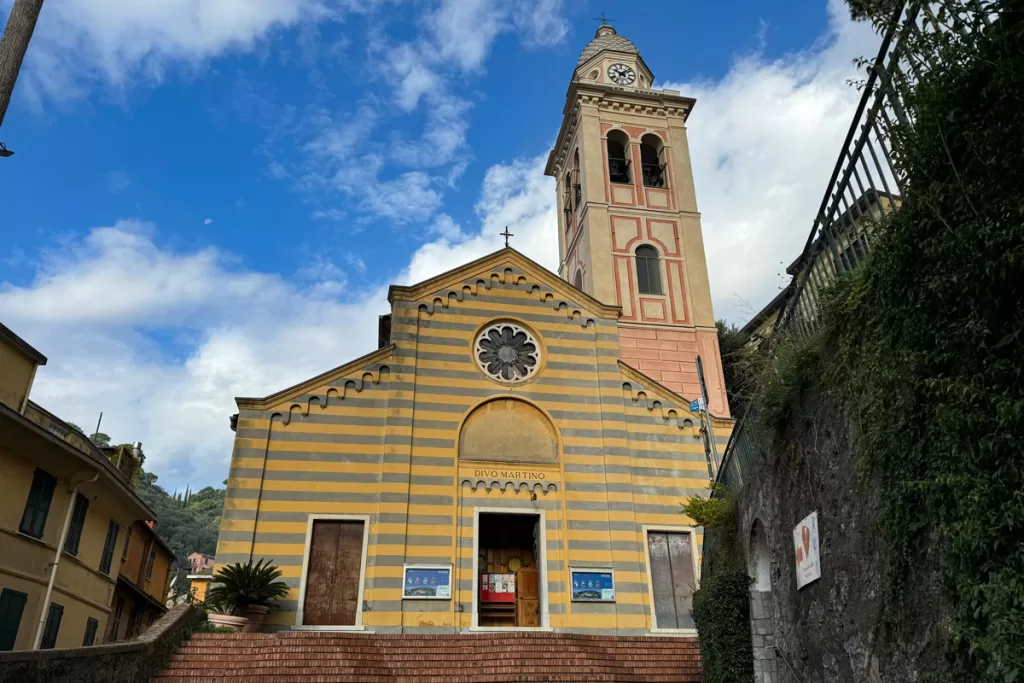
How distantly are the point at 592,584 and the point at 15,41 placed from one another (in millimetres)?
15554

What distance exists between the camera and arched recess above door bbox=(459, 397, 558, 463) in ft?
63.4

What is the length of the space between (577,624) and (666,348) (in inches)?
434

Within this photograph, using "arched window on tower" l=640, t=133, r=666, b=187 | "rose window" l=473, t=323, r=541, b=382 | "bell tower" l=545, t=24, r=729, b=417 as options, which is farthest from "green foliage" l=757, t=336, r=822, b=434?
"arched window on tower" l=640, t=133, r=666, b=187

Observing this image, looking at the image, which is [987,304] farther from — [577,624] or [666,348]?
[666,348]

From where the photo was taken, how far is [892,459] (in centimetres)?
670

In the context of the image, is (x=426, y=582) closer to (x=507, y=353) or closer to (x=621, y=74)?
(x=507, y=353)

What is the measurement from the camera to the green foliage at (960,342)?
5.25 m

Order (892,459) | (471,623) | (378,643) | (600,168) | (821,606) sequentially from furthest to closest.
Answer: (600,168)
(471,623)
(378,643)
(821,606)
(892,459)

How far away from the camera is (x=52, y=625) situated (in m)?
15.6

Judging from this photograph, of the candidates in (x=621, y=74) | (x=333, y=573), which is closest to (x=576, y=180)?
(x=621, y=74)

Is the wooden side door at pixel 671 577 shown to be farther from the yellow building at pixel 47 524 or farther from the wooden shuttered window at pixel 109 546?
the wooden shuttered window at pixel 109 546

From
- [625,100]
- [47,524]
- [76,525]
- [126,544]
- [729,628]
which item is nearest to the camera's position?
[729,628]

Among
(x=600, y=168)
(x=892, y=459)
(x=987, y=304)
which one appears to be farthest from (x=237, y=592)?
(x=600, y=168)

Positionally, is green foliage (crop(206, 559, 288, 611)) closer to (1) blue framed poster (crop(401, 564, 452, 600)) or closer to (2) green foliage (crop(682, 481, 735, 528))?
(1) blue framed poster (crop(401, 564, 452, 600))
